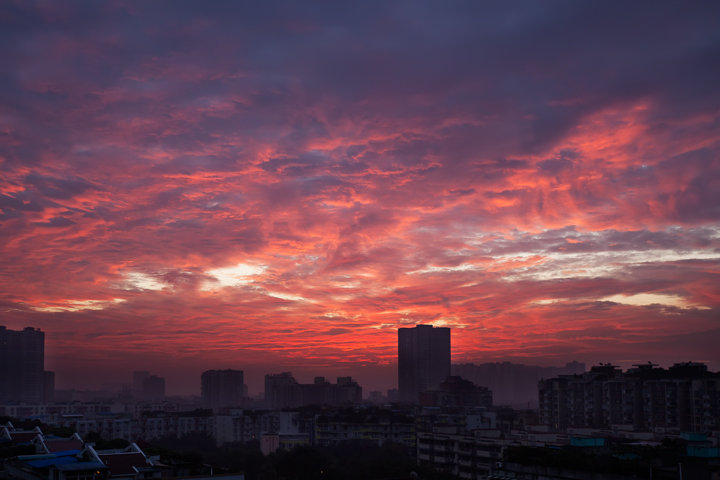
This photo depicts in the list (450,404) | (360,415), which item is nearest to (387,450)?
(360,415)

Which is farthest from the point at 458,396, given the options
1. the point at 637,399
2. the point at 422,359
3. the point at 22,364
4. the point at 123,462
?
the point at 22,364

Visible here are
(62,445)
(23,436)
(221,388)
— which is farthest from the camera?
(221,388)

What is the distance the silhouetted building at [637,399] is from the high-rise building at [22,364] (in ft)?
417

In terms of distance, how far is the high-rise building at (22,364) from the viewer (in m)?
156

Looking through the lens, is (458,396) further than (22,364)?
No

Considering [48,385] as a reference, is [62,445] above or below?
above

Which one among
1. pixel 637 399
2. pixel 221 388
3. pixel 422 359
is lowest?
pixel 221 388

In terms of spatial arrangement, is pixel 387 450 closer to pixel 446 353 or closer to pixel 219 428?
pixel 219 428

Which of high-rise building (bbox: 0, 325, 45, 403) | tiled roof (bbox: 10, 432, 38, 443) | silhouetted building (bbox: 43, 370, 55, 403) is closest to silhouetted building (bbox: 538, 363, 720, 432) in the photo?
tiled roof (bbox: 10, 432, 38, 443)

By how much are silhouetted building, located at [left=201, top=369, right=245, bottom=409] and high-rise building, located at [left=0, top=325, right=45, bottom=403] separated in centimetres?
3572

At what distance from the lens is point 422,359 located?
184750 millimetres

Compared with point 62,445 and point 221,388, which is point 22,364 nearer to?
point 221,388

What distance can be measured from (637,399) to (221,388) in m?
120

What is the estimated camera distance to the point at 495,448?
4288 centimetres
